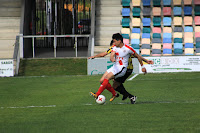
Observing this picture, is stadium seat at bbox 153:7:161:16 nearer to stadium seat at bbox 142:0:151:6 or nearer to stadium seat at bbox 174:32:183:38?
stadium seat at bbox 142:0:151:6

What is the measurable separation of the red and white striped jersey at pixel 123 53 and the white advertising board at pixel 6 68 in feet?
42.7

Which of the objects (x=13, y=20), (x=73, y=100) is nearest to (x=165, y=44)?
(x=13, y=20)

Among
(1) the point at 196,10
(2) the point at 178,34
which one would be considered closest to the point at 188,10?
(1) the point at 196,10

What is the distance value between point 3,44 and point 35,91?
13.7m

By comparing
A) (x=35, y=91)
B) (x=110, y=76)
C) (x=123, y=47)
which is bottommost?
(x=35, y=91)

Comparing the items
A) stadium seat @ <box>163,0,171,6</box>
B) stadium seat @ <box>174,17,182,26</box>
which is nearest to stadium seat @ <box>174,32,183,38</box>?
stadium seat @ <box>174,17,182,26</box>

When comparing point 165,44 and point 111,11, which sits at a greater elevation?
point 111,11

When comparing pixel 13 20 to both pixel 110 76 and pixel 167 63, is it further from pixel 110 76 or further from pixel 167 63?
pixel 110 76

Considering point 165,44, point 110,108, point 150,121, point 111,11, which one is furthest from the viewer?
point 111,11

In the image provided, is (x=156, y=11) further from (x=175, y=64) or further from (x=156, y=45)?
(x=175, y=64)

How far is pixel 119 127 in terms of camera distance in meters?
7.89

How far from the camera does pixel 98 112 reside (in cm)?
979

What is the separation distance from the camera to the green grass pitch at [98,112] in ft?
25.9

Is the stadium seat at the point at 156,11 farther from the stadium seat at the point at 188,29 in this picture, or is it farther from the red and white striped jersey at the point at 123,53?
the red and white striped jersey at the point at 123,53
